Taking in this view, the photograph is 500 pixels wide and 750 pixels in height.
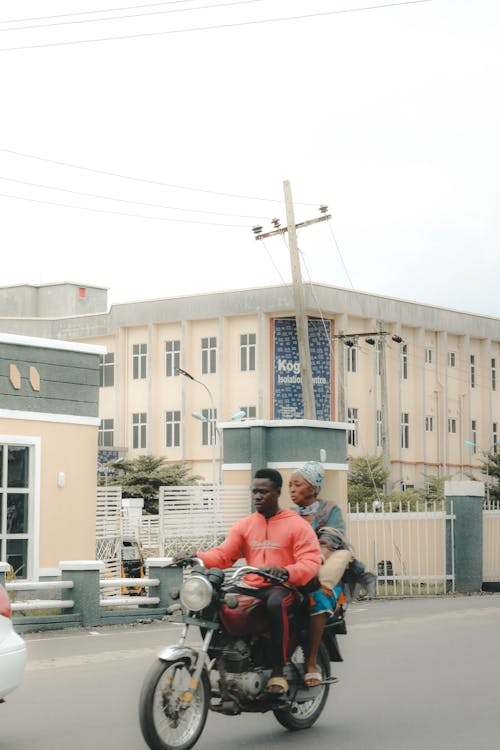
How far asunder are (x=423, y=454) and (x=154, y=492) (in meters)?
18.5

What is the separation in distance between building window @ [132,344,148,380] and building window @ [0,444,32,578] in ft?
139

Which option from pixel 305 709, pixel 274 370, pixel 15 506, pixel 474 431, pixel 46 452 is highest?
pixel 274 370

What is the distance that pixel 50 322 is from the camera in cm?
6575

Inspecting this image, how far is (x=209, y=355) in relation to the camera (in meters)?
61.6

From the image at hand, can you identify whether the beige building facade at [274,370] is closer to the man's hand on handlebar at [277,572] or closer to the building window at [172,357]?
the building window at [172,357]

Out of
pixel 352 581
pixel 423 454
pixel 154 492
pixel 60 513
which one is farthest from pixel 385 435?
pixel 352 581

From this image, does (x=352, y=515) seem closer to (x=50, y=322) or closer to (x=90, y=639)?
(x=90, y=639)

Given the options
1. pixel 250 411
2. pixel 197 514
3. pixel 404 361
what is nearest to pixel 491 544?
pixel 197 514

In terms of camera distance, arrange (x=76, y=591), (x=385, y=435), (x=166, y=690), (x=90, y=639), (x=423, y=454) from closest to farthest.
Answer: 1. (x=166, y=690)
2. (x=90, y=639)
3. (x=76, y=591)
4. (x=385, y=435)
5. (x=423, y=454)

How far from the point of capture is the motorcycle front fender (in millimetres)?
7586

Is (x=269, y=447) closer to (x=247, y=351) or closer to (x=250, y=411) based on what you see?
(x=250, y=411)

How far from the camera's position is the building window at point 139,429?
206ft

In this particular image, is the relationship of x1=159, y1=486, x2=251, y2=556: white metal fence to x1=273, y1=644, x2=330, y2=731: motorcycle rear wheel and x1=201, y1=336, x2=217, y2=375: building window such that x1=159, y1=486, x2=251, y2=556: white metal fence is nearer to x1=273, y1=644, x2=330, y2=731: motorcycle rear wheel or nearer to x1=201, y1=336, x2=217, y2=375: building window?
x1=273, y1=644, x2=330, y2=731: motorcycle rear wheel

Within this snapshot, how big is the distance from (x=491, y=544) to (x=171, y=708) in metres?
20.3
